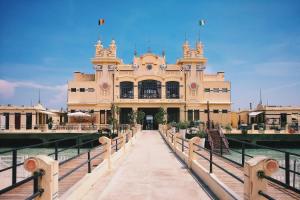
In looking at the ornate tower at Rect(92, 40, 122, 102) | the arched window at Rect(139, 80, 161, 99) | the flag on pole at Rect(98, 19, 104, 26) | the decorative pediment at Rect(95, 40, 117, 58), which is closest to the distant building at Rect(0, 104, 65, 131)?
the ornate tower at Rect(92, 40, 122, 102)

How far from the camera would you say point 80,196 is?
7.75m

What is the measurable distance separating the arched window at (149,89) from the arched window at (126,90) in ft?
5.14

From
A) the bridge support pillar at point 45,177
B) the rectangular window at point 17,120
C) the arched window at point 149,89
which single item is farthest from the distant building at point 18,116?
the bridge support pillar at point 45,177

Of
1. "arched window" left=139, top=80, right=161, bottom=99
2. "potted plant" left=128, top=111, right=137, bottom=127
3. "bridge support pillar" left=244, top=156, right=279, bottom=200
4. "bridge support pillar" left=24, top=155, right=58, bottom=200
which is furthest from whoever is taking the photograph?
"arched window" left=139, top=80, right=161, bottom=99

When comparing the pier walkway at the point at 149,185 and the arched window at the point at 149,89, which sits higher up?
the arched window at the point at 149,89

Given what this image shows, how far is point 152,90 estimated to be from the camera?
50.6 m

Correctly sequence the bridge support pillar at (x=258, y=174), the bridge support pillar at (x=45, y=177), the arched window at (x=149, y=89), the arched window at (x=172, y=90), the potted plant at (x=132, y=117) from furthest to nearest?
the arched window at (x=172, y=90) → the arched window at (x=149, y=89) → the potted plant at (x=132, y=117) → the bridge support pillar at (x=258, y=174) → the bridge support pillar at (x=45, y=177)

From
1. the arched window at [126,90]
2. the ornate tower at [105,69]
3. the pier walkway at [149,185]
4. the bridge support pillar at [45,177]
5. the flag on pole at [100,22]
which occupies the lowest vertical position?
the pier walkway at [149,185]

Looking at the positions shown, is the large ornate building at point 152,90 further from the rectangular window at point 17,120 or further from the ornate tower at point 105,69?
the rectangular window at point 17,120

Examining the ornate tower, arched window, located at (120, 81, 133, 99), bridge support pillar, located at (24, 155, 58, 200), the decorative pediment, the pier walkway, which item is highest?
the decorative pediment

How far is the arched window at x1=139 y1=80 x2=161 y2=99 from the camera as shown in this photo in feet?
166

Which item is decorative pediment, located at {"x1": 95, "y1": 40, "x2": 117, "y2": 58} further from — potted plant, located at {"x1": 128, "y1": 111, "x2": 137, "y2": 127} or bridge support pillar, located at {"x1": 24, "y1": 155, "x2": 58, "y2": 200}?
bridge support pillar, located at {"x1": 24, "y1": 155, "x2": 58, "y2": 200}

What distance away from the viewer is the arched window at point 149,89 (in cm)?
5053

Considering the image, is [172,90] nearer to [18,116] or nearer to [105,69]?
[105,69]
